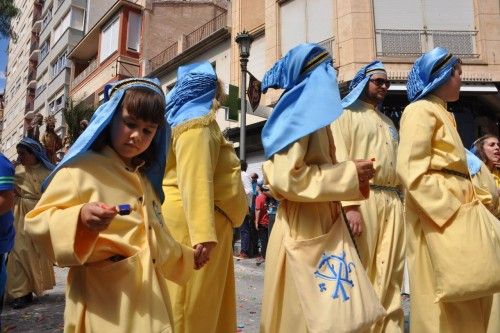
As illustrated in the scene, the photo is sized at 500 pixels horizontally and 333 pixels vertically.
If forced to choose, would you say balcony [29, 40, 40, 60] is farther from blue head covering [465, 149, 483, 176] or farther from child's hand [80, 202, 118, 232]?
child's hand [80, 202, 118, 232]

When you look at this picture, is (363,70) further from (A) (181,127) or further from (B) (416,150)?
(A) (181,127)

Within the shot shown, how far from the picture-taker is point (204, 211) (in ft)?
8.48

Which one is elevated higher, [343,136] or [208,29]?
[208,29]

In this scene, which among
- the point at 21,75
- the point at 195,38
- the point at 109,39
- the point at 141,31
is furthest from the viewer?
the point at 21,75

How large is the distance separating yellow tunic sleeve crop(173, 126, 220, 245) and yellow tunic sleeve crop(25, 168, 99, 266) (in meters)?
0.84

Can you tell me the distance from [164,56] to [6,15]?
15.7 m

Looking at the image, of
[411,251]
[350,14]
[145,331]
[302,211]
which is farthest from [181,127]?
[350,14]

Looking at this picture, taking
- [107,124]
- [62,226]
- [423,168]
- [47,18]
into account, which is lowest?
[62,226]

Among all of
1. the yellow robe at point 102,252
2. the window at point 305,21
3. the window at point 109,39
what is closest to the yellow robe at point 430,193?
the yellow robe at point 102,252

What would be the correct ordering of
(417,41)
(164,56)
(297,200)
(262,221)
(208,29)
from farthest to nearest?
1. (164,56)
2. (208,29)
3. (417,41)
4. (262,221)
5. (297,200)

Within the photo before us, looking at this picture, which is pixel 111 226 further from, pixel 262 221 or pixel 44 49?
pixel 44 49

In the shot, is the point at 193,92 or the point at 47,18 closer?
the point at 193,92

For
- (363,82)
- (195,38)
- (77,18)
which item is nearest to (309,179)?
(363,82)

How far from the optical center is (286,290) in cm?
238
